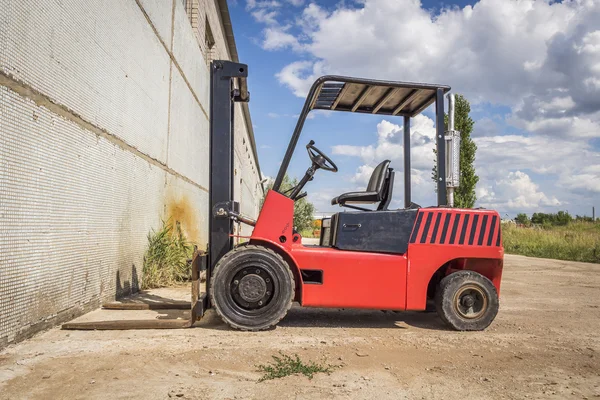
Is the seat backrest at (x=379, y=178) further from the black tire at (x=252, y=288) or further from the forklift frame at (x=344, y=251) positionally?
the black tire at (x=252, y=288)

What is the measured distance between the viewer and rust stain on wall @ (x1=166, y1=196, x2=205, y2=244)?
922 cm

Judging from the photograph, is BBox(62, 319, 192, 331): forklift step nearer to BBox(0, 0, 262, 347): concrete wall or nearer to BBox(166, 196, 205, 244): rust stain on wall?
BBox(0, 0, 262, 347): concrete wall

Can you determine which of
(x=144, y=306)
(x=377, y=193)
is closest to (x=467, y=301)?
(x=377, y=193)

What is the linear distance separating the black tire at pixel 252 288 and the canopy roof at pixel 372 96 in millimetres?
1746

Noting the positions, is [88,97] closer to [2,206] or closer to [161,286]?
[2,206]

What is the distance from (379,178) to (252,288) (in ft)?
5.97

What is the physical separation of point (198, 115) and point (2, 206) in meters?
8.91

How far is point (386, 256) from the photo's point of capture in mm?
4938

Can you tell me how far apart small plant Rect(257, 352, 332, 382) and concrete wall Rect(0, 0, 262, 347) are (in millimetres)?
2019

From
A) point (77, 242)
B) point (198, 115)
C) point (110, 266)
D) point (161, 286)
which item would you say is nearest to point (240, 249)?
point (77, 242)

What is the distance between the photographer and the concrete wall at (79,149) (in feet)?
12.5

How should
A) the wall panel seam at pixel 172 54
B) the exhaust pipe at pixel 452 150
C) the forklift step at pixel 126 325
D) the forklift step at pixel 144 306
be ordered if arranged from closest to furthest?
1. the forklift step at pixel 126 325
2. the exhaust pipe at pixel 452 150
3. the forklift step at pixel 144 306
4. the wall panel seam at pixel 172 54

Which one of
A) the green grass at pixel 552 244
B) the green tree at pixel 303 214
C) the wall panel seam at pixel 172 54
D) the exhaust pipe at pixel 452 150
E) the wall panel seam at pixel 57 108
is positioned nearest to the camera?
the wall panel seam at pixel 57 108

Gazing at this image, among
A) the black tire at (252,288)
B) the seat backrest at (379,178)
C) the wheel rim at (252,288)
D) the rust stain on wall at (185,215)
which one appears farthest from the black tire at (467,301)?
the rust stain on wall at (185,215)
